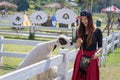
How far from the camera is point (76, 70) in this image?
6160mm

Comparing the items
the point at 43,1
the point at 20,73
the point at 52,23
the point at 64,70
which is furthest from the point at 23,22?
the point at 43,1

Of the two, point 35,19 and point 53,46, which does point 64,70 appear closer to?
point 53,46

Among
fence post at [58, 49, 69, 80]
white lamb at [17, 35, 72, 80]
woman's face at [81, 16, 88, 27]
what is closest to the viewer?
woman's face at [81, 16, 88, 27]

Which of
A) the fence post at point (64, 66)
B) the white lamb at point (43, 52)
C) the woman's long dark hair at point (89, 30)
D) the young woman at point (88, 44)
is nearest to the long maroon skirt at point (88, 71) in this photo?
the young woman at point (88, 44)

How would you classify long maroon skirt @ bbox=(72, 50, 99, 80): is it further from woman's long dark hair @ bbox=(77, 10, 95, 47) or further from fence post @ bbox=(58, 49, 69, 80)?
fence post @ bbox=(58, 49, 69, 80)

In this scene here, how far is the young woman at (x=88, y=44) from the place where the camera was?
234 inches

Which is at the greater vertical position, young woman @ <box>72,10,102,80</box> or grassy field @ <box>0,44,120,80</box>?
young woman @ <box>72,10,102,80</box>

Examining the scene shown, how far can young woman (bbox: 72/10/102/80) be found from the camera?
5949mm

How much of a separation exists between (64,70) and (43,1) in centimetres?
11583

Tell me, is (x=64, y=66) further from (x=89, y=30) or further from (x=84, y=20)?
(x=84, y=20)

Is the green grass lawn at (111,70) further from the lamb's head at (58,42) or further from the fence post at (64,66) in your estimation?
the lamb's head at (58,42)

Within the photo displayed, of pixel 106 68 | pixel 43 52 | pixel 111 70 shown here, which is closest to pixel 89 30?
pixel 43 52

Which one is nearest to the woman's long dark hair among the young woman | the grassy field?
the young woman

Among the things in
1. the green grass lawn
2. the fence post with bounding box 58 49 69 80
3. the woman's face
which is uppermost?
the woman's face
